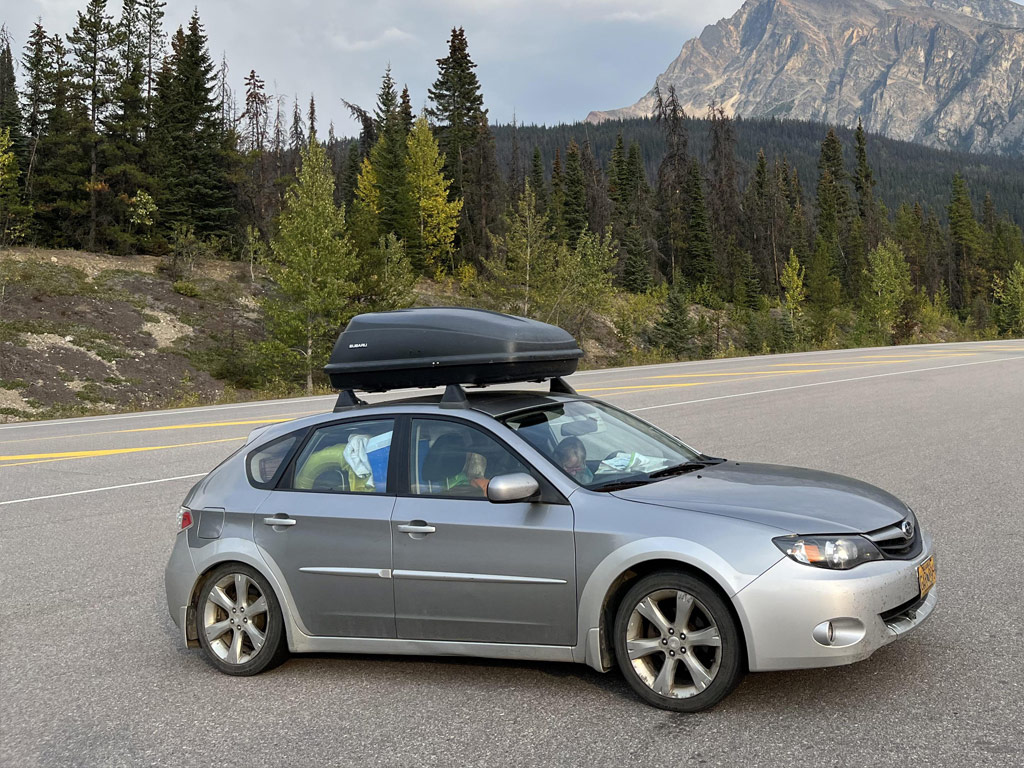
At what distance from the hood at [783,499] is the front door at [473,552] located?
49 centimetres

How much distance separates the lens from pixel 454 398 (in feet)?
16.5

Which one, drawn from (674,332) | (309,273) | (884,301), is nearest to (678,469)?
(309,273)

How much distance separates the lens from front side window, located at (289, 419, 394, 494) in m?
5.01

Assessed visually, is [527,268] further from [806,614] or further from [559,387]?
[806,614]

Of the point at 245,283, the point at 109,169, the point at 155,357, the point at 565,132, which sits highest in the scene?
the point at 565,132

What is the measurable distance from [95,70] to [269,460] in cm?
5929

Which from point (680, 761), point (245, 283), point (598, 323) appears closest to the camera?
point (680, 761)

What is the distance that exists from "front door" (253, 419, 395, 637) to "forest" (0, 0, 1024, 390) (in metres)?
33.4

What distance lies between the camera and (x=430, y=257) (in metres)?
65.0

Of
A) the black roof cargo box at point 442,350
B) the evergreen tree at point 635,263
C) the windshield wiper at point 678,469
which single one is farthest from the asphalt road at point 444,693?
the evergreen tree at point 635,263

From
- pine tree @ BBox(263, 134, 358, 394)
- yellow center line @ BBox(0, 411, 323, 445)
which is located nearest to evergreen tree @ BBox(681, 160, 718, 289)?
pine tree @ BBox(263, 134, 358, 394)

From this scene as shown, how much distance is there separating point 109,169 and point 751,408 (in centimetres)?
4847

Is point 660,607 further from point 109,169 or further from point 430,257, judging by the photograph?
point 430,257

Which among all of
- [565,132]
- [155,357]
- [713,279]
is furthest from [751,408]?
[565,132]
